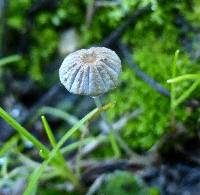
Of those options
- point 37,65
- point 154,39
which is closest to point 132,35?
point 154,39

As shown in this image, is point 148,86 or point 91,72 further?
point 148,86

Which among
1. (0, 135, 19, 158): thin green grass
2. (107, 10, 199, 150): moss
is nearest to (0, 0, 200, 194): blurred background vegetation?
(107, 10, 199, 150): moss

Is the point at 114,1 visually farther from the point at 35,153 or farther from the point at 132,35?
the point at 35,153

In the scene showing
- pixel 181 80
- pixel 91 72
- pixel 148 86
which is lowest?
pixel 148 86

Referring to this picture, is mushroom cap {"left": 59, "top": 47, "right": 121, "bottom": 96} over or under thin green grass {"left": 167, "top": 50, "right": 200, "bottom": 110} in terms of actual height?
over

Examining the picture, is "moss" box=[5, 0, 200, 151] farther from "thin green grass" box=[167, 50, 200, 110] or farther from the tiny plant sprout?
the tiny plant sprout

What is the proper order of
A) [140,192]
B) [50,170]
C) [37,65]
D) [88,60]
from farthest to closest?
[37,65] → [50,170] → [140,192] → [88,60]

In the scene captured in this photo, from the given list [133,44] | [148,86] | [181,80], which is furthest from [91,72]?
[133,44]

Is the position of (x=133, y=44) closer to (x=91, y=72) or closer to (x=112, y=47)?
(x=112, y=47)
